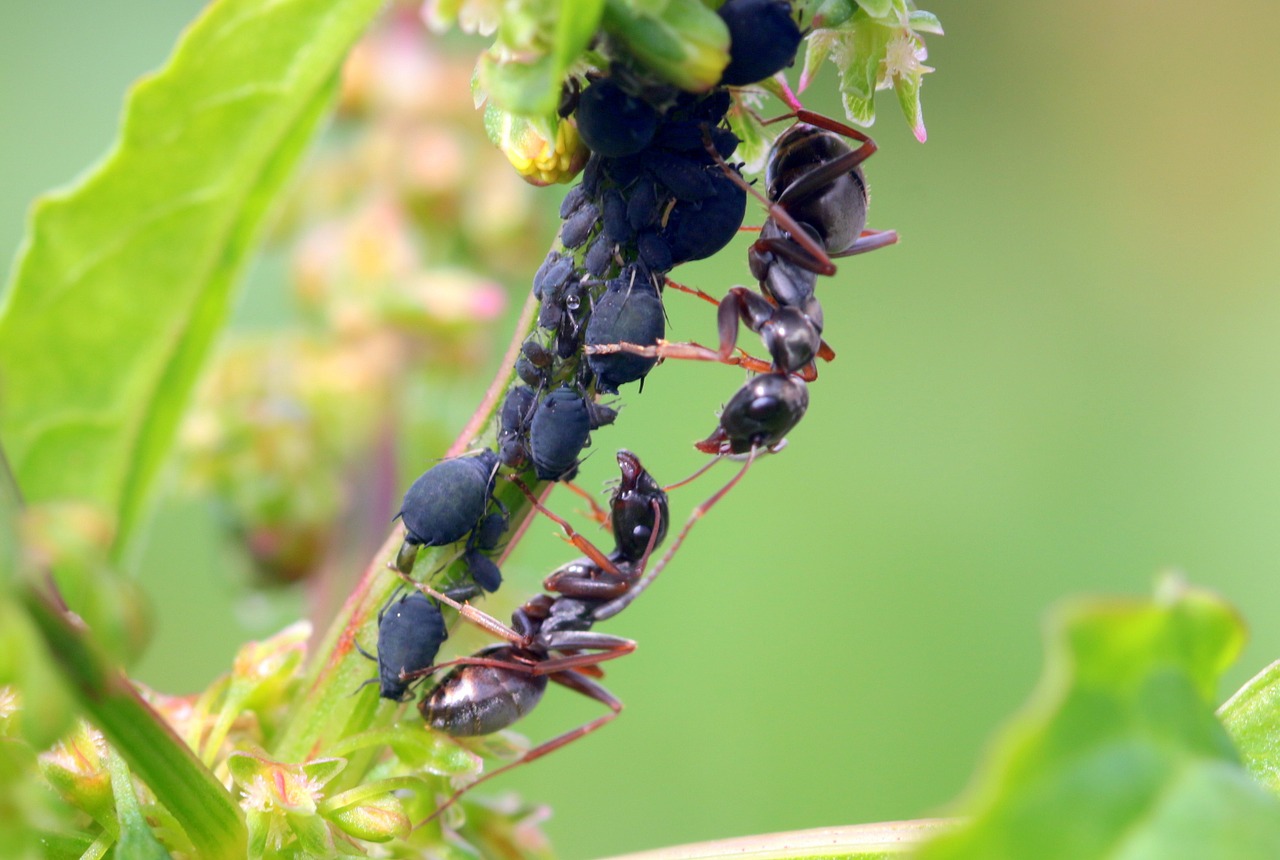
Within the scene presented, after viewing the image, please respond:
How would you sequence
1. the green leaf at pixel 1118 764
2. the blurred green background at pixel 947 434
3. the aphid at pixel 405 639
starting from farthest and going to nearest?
1. the blurred green background at pixel 947 434
2. the aphid at pixel 405 639
3. the green leaf at pixel 1118 764

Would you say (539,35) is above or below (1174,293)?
above

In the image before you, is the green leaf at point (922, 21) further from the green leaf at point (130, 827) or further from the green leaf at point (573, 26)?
the green leaf at point (130, 827)

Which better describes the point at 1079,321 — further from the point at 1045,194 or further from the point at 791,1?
the point at 791,1

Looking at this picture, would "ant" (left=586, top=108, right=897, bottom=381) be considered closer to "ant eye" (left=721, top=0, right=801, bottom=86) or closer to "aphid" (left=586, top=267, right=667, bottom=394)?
"aphid" (left=586, top=267, right=667, bottom=394)

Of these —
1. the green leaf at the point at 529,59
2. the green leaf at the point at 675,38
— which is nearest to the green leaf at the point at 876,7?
the green leaf at the point at 675,38

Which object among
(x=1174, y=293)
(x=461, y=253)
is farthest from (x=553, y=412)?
(x=1174, y=293)

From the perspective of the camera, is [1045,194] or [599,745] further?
[1045,194]

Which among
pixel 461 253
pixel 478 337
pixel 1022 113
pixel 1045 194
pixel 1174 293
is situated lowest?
pixel 1174 293
